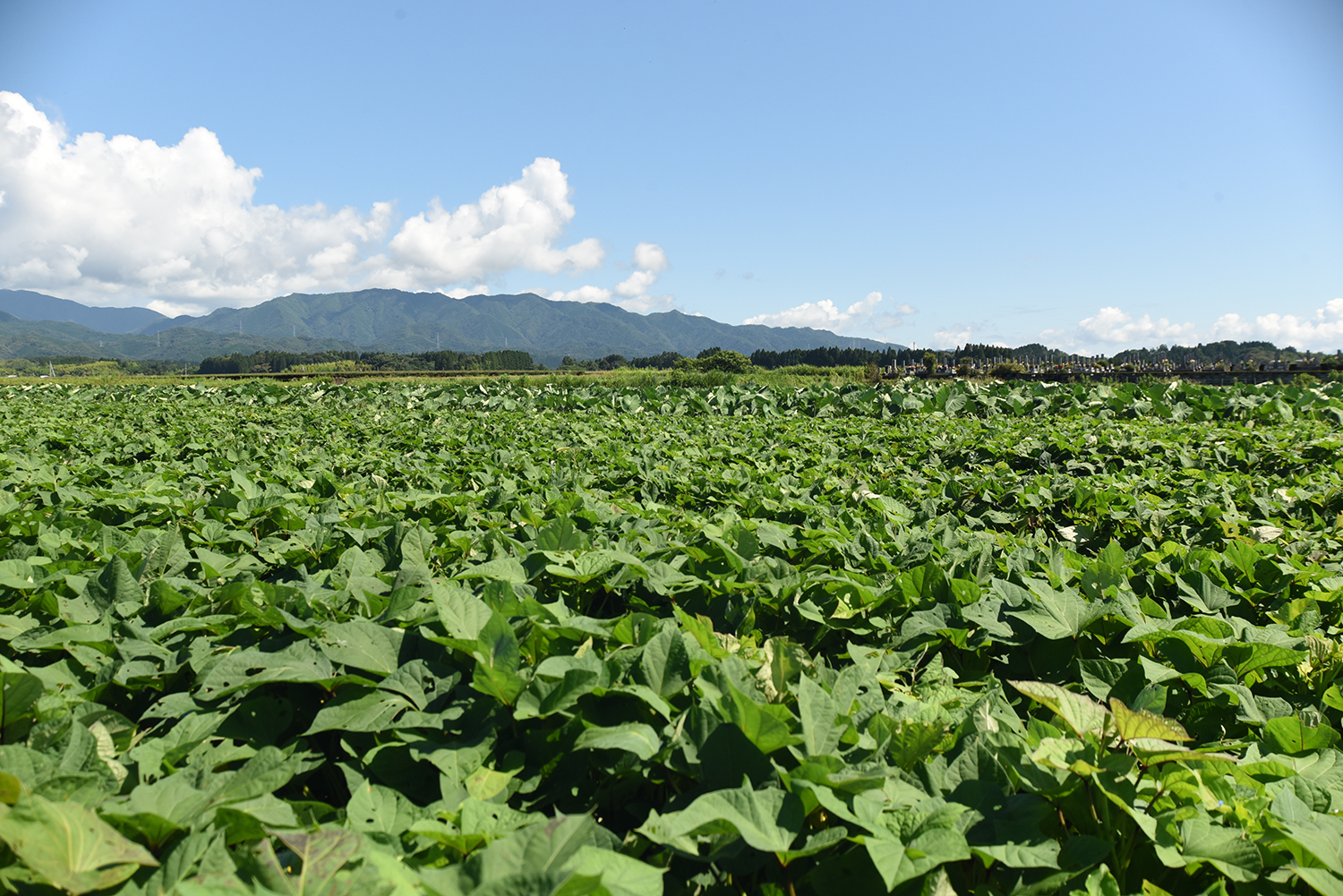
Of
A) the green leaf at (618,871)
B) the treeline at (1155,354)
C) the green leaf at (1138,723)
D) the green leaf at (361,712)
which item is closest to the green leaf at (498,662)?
the green leaf at (361,712)

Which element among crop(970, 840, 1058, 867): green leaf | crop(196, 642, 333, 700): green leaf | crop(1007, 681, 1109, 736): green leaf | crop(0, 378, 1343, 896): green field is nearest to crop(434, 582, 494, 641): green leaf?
crop(0, 378, 1343, 896): green field

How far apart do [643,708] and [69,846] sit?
0.94 meters

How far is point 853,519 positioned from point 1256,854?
233cm

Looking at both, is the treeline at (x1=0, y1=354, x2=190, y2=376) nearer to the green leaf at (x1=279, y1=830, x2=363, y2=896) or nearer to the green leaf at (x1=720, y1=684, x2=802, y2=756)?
the green leaf at (x1=279, y1=830, x2=363, y2=896)

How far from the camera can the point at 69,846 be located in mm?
909

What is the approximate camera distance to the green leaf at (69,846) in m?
0.86

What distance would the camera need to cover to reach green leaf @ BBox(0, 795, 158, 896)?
86 centimetres

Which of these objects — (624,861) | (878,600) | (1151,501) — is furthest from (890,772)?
(1151,501)

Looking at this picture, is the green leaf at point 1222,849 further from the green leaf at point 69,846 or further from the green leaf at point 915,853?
the green leaf at point 69,846

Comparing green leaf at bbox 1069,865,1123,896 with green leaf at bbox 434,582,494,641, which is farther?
green leaf at bbox 434,582,494,641

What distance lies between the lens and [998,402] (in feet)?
46.6

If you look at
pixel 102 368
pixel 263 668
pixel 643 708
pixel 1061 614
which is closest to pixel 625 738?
pixel 643 708

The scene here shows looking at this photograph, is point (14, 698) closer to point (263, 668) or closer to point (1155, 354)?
point (263, 668)

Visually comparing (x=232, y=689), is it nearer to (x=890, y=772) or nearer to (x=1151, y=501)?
(x=890, y=772)
